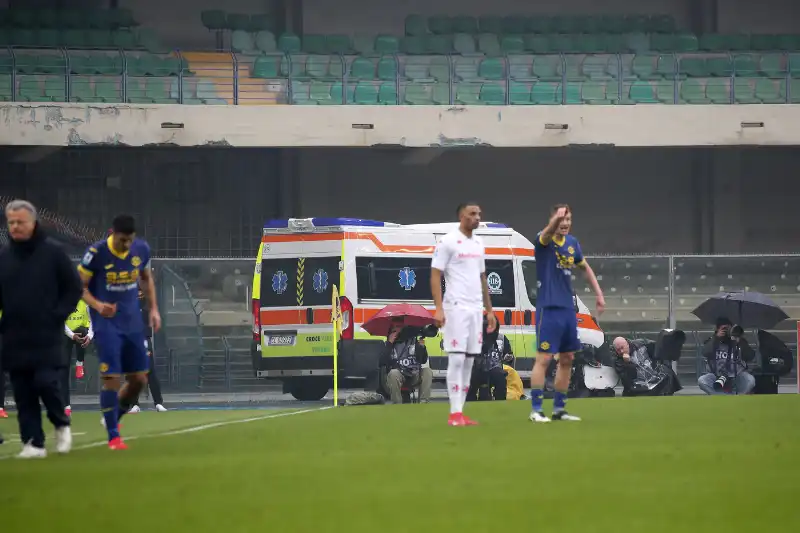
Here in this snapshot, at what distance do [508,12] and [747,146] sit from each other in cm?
813

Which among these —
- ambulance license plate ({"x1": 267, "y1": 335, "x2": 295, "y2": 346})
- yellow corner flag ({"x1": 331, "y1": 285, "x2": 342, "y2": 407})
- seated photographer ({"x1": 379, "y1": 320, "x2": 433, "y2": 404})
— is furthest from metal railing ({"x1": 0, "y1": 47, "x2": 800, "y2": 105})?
seated photographer ({"x1": 379, "y1": 320, "x2": 433, "y2": 404})

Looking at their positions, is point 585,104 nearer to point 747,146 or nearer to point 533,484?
point 747,146

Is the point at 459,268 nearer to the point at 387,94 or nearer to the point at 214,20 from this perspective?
the point at 387,94

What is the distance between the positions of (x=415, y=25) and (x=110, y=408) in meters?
25.1

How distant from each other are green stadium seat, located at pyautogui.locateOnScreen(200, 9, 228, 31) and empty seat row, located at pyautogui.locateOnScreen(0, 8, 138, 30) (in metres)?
1.94

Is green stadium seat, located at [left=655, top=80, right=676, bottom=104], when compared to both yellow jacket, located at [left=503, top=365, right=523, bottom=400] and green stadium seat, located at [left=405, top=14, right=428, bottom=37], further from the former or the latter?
yellow jacket, located at [left=503, top=365, right=523, bottom=400]

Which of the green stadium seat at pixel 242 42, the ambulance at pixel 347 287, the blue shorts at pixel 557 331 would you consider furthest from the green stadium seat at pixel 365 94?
the blue shorts at pixel 557 331

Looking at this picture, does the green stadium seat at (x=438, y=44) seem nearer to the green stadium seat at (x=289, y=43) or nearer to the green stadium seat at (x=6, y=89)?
the green stadium seat at (x=289, y=43)

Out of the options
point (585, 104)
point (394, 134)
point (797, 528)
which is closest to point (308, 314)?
point (394, 134)

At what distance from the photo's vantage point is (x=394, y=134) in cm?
3028

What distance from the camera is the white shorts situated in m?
12.5

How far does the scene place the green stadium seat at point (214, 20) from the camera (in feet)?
113

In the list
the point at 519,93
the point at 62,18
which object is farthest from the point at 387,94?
the point at 62,18

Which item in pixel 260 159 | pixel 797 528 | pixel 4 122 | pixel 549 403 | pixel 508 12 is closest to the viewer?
pixel 797 528
